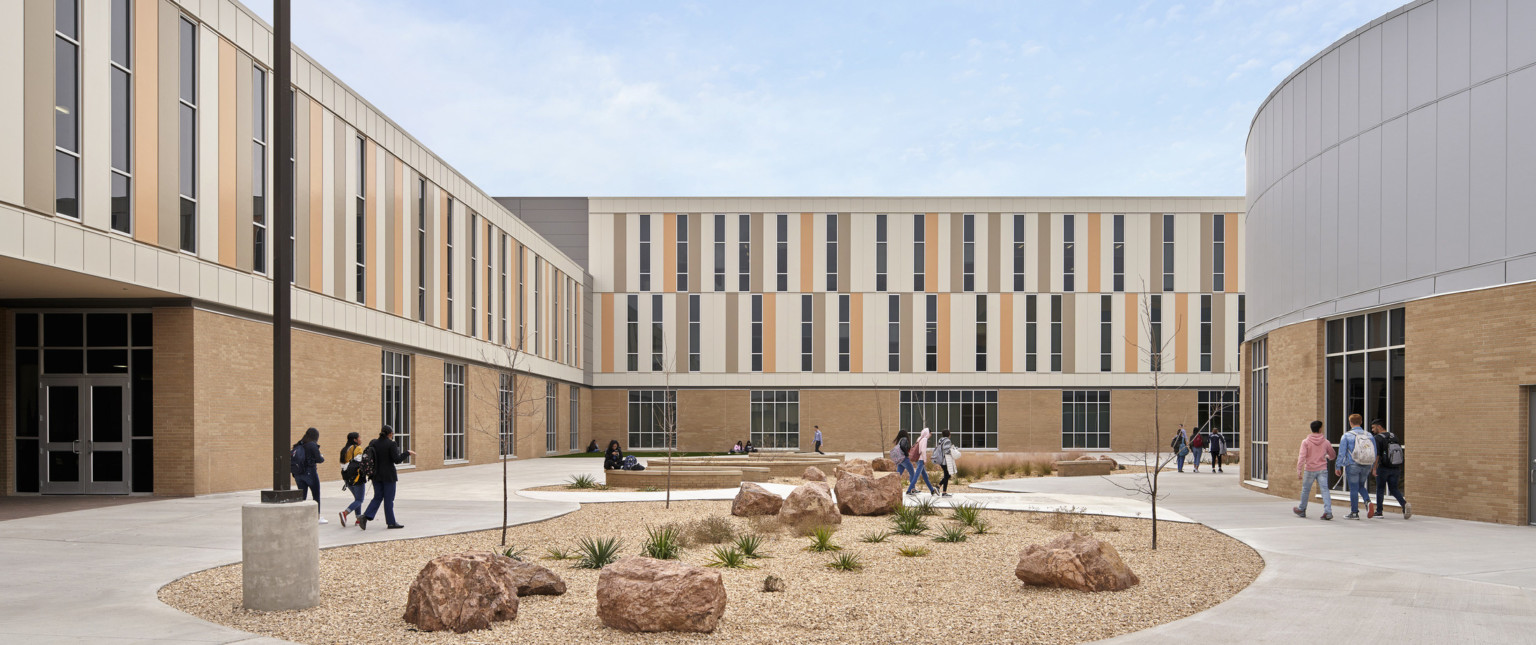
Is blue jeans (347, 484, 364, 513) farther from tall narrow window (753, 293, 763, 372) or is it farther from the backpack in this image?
tall narrow window (753, 293, 763, 372)

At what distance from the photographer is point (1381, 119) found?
58.9 ft

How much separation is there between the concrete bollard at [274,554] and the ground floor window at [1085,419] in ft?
169

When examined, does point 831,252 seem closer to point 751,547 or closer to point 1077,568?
point 751,547

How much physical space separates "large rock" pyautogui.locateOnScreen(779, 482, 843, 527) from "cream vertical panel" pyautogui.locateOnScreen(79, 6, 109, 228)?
41.5 feet

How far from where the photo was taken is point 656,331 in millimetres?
57750

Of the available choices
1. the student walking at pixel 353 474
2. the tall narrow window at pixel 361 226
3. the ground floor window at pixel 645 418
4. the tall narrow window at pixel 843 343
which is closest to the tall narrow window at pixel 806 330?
the tall narrow window at pixel 843 343

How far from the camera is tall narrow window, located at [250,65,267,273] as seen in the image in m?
23.0

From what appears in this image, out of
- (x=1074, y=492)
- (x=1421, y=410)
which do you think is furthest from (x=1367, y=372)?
(x=1074, y=492)

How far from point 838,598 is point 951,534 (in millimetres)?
4395

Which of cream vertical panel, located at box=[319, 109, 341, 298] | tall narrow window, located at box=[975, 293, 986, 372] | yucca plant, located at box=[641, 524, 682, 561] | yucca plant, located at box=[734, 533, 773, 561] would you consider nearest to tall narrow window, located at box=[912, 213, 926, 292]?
tall narrow window, located at box=[975, 293, 986, 372]

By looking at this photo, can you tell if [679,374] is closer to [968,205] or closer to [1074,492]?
[968,205]

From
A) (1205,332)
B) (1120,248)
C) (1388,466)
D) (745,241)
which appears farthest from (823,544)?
(1205,332)

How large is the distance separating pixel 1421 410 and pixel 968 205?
41.3m

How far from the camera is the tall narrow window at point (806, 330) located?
57188 millimetres
